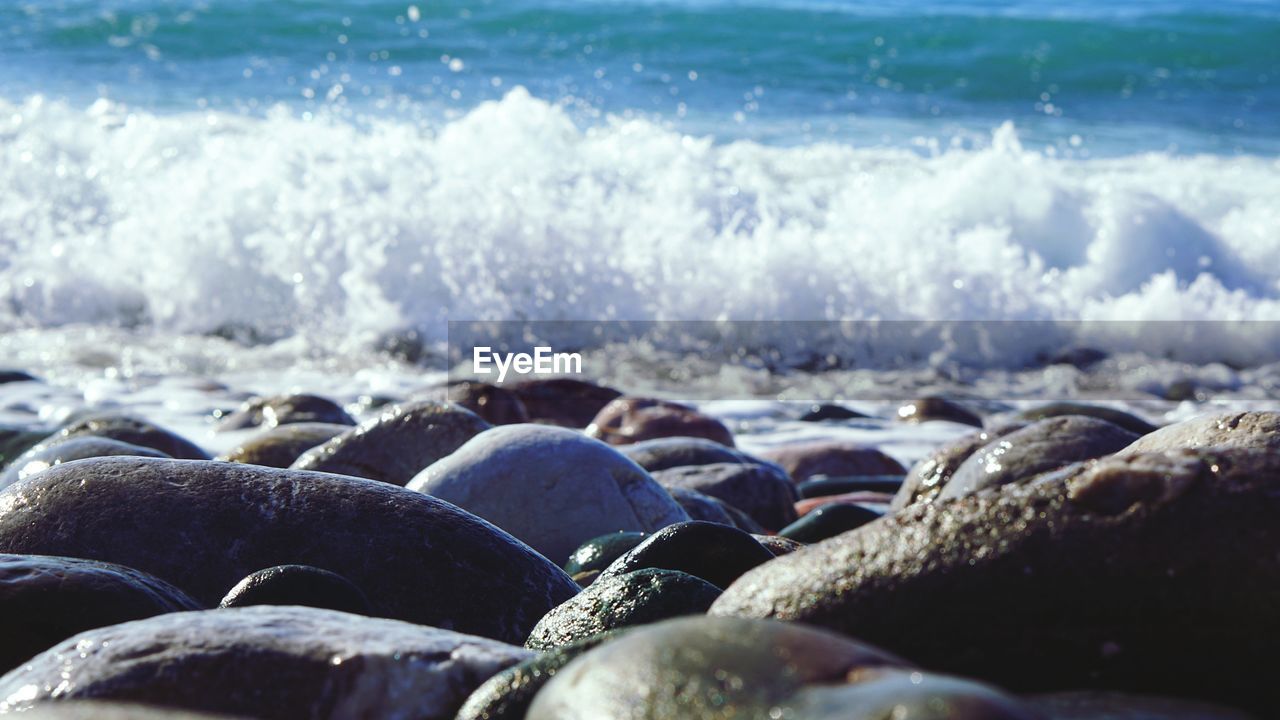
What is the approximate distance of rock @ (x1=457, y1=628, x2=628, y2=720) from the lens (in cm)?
168

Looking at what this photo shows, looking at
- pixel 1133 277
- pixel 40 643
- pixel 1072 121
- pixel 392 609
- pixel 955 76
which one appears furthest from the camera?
pixel 955 76

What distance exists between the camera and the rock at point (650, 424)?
5.67m

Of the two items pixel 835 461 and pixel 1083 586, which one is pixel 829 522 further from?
pixel 1083 586

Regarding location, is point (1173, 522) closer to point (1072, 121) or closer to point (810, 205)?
point (810, 205)

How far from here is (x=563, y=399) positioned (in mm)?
6414

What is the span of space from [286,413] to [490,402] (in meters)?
0.85

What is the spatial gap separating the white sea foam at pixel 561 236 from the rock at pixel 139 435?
2934 mm

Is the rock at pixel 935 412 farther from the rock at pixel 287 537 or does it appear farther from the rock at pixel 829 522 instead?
the rock at pixel 287 537

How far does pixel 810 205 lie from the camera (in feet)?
31.3

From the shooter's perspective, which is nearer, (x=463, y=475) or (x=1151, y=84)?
(x=463, y=475)

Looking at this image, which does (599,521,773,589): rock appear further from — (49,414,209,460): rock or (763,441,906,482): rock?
(763,441,906,482): rock

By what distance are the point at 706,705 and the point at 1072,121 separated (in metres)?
14.8


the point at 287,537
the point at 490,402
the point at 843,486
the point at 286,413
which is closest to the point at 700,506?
the point at 843,486

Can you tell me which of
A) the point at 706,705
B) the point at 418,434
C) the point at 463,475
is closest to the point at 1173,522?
the point at 706,705
